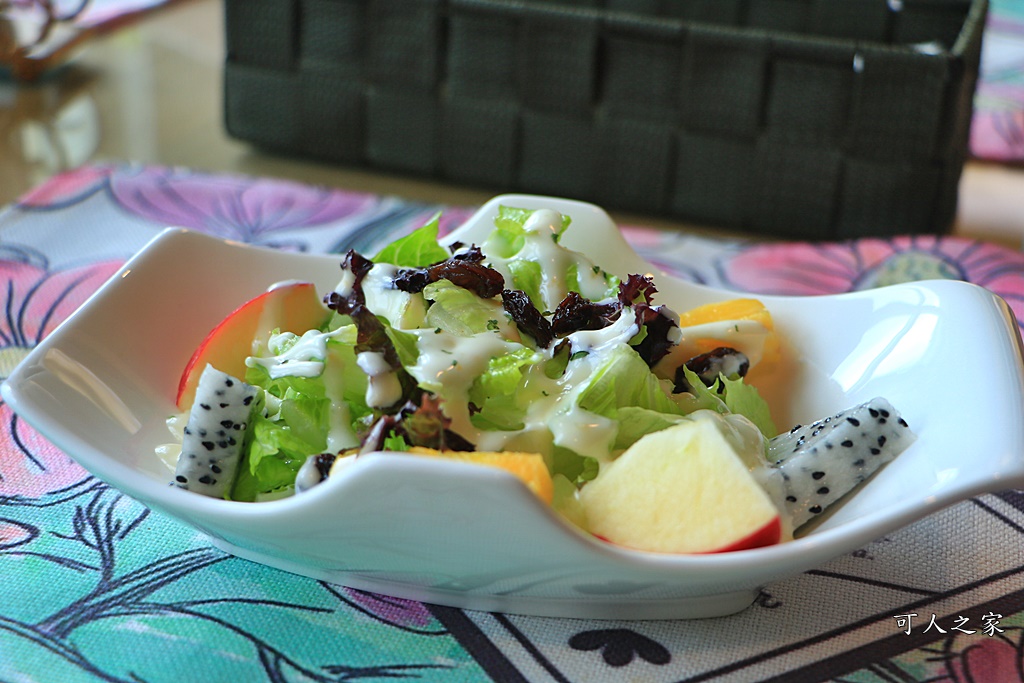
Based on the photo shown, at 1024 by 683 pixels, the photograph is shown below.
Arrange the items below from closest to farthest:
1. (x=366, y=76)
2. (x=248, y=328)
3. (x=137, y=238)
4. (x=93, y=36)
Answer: (x=248, y=328) < (x=137, y=238) < (x=366, y=76) < (x=93, y=36)

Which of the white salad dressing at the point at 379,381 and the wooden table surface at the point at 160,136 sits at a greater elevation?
the white salad dressing at the point at 379,381

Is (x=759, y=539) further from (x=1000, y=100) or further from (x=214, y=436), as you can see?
(x=1000, y=100)

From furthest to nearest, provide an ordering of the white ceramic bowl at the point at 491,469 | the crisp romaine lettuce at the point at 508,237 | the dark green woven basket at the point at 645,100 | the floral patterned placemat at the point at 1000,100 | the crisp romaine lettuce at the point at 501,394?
the floral patterned placemat at the point at 1000,100
the dark green woven basket at the point at 645,100
the crisp romaine lettuce at the point at 508,237
the crisp romaine lettuce at the point at 501,394
the white ceramic bowl at the point at 491,469

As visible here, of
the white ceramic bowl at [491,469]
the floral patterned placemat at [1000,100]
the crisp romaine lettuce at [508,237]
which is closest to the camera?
the white ceramic bowl at [491,469]

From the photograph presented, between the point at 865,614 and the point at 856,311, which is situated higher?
the point at 856,311

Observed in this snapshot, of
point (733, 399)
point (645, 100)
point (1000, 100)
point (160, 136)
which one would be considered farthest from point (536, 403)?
point (1000, 100)

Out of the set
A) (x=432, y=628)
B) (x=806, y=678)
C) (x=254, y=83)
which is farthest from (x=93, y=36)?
(x=806, y=678)

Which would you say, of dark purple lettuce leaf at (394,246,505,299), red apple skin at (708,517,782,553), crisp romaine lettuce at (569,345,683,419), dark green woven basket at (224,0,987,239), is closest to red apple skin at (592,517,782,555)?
red apple skin at (708,517,782,553)

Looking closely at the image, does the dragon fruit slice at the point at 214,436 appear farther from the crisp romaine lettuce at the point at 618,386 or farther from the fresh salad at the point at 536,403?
the crisp romaine lettuce at the point at 618,386

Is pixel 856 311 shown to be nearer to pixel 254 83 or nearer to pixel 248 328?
pixel 248 328

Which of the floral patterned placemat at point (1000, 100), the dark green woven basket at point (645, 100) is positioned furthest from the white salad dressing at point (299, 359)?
the floral patterned placemat at point (1000, 100)
